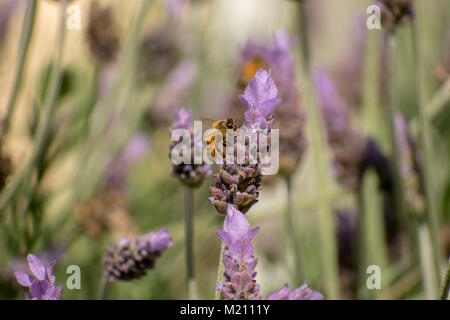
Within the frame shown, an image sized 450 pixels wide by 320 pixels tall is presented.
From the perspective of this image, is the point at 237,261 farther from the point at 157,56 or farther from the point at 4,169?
the point at 157,56

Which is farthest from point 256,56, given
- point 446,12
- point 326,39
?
point 326,39

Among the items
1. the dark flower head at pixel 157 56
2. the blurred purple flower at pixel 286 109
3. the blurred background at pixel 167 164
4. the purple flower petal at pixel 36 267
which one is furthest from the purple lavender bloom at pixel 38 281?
the dark flower head at pixel 157 56

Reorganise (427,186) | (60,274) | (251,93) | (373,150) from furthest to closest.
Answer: (60,274)
(373,150)
(427,186)
(251,93)

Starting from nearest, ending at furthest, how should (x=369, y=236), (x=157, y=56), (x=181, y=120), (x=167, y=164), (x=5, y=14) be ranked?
(x=181, y=120) < (x=369, y=236) < (x=157, y=56) < (x=5, y=14) < (x=167, y=164)

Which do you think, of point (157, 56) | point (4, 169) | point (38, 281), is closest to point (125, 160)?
point (157, 56)

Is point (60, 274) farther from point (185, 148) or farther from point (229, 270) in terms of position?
point (229, 270)

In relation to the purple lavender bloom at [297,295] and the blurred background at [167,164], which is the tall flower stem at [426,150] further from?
the purple lavender bloom at [297,295]

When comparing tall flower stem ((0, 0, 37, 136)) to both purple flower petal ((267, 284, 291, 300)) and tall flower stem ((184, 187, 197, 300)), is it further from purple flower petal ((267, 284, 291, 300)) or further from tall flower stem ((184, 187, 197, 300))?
purple flower petal ((267, 284, 291, 300))
